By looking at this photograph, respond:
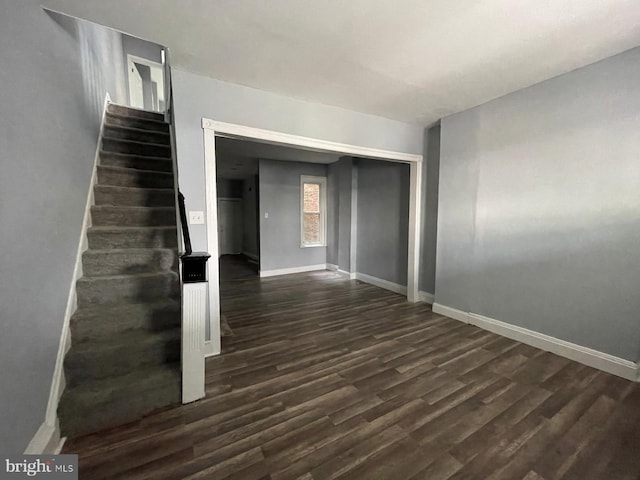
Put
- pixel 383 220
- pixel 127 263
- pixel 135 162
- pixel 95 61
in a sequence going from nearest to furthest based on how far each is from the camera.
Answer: pixel 127 263 < pixel 95 61 < pixel 135 162 < pixel 383 220

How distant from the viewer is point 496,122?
2.92 metres

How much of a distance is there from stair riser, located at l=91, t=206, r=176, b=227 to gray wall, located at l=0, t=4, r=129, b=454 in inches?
14.2

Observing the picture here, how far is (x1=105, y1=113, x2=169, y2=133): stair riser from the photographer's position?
3585mm

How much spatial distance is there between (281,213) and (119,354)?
439 cm

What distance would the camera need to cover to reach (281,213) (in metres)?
5.97

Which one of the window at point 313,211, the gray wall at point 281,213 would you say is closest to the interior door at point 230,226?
the gray wall at point 281,213

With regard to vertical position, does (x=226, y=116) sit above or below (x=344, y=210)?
above

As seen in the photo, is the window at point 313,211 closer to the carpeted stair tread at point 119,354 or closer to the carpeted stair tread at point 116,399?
the carpeted stair tread at point 119,354

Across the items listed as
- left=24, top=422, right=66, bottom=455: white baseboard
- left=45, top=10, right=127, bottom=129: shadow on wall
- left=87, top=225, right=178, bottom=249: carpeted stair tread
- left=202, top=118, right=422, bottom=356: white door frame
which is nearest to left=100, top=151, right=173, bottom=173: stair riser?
left=45, top=10, right=127, bottom=129: shadow on wall

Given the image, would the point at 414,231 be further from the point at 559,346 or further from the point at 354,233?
the point at 559,346

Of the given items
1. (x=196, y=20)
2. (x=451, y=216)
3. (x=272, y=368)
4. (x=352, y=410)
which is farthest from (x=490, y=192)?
(x=196, y=20)

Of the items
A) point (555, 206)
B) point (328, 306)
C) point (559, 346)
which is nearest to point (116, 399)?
point (328, 306)

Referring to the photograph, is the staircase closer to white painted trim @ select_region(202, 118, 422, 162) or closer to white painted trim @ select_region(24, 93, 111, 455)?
white painted trim @ select_region(24, 93, 111, 455)

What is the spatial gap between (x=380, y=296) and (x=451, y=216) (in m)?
1.71
